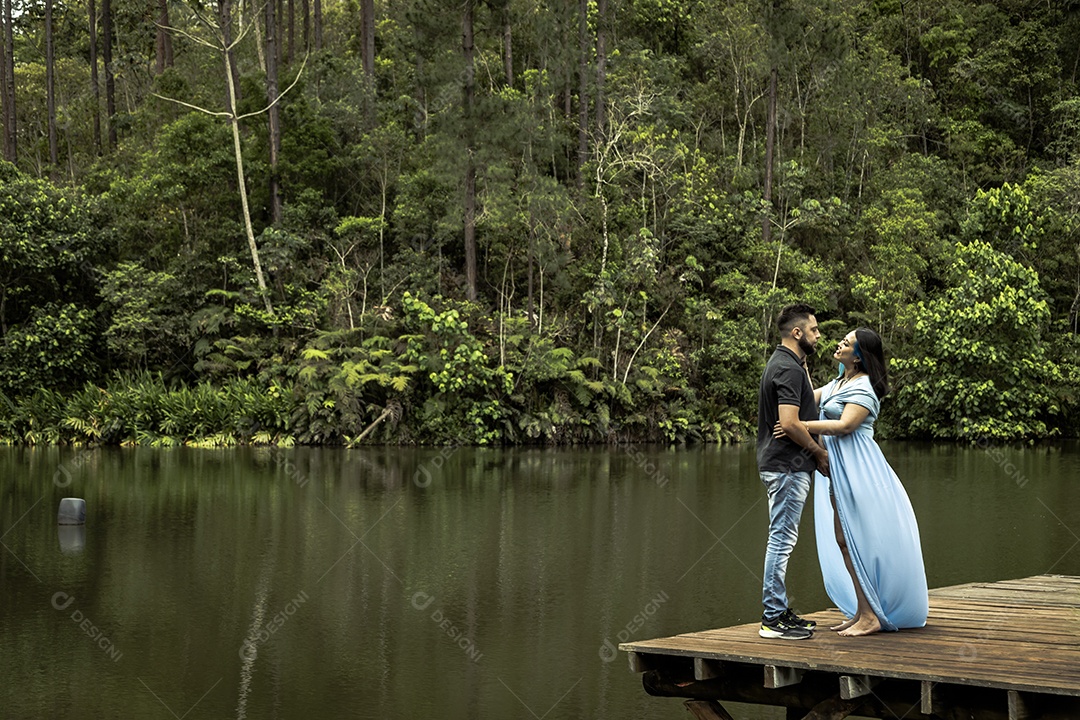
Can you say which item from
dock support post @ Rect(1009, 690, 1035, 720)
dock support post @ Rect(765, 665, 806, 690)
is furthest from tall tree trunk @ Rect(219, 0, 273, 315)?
dock support post @ Rect(1009, 690, 1035, 720)

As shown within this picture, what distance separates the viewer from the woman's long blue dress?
6.37m

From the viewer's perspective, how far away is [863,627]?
637 centimetres

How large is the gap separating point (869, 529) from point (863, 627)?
20.9 inches

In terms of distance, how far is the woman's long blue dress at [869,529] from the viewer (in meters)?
6.37

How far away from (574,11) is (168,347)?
17.1m

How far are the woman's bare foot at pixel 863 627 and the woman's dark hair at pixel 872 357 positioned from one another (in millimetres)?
Result: 1249

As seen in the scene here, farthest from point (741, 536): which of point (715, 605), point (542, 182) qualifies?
point (542, 182)

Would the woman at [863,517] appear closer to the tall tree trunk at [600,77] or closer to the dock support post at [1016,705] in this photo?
the dock support post at [1016,705]

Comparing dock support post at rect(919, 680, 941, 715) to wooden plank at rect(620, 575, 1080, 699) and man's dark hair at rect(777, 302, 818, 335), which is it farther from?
man's dark hair at rect(777, 302, 818, 335)

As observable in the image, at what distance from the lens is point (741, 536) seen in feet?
50.0

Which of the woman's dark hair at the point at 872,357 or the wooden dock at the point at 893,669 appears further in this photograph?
the woman's dark hair at the point at 872,357

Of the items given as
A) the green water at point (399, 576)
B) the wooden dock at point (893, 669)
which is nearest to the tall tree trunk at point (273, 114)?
the green water at point (399, 576)

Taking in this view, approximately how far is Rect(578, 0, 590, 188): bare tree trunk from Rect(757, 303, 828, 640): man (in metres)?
28.2

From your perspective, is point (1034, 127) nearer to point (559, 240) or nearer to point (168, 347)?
point (559, 240)
